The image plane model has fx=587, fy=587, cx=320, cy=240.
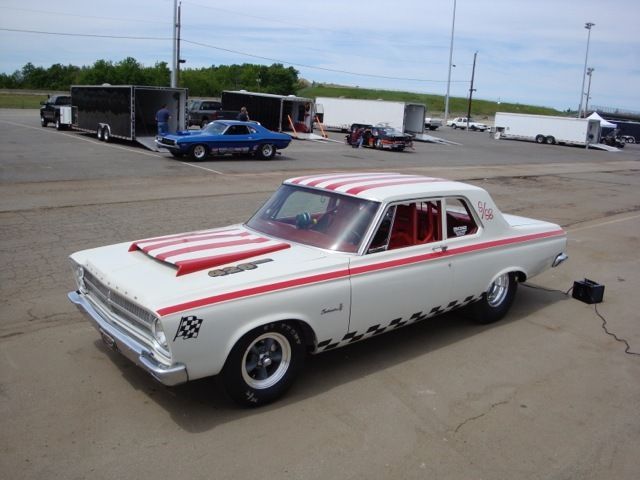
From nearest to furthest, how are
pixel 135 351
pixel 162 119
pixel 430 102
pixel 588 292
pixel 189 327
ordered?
pixel 189 327, pixel 135 351, pixel 588 292, pixel 162 119, pixel 430 102

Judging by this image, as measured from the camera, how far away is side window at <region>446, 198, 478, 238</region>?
18.5 ft

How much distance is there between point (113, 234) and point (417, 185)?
18.3ft

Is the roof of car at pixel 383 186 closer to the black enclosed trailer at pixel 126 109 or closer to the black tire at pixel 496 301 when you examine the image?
the black tire at pixel 496 301

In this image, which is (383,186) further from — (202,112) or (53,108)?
(202,112)

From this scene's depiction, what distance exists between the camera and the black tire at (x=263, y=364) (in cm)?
406

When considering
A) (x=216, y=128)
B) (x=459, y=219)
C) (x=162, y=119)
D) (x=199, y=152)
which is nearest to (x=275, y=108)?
(x=162, y=119)

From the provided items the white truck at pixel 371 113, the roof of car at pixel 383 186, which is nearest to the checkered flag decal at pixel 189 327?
the roof of car at pixel 383 186

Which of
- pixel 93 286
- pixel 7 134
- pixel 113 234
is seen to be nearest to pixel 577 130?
pixel 7 134

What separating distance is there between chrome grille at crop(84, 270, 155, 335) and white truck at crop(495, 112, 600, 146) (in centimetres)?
5159

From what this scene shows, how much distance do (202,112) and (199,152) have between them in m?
17.6

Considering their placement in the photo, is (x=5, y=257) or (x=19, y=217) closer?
(x=5, y=257)

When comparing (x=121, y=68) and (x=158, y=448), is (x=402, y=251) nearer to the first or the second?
(x=158, y=448)

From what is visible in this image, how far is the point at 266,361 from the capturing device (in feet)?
14.0

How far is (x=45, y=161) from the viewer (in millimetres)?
18500
